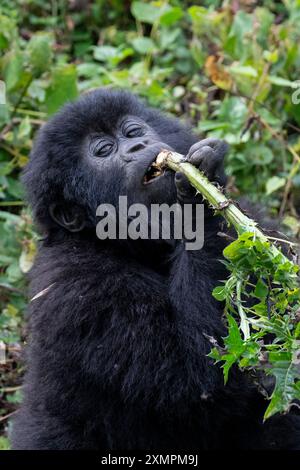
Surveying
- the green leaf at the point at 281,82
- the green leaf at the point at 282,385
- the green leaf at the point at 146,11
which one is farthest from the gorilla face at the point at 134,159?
the green leaf at the point at 146,11

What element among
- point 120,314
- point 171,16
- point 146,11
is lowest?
point 120,314

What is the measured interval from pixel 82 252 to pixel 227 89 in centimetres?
266

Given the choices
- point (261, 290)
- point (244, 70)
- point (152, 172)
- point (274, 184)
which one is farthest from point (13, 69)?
point (261, 290)

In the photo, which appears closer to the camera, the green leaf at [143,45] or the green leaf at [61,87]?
the green leaf at [61,87]

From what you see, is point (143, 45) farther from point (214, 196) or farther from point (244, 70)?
point (214, 196)

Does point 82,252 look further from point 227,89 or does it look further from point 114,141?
point 227,89

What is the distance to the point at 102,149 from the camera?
4.47 meters

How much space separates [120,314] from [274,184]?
2347 mm

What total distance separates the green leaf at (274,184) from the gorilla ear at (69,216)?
1957 mm

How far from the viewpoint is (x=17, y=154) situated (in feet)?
20.9

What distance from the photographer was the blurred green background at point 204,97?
5938mm

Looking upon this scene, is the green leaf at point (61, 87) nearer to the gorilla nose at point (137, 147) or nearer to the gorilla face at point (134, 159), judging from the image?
the gorilla face at point (134, 159)

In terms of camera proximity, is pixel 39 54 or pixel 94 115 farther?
pixel 39 54

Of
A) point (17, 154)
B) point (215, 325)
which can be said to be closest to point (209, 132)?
point (17, 154)
